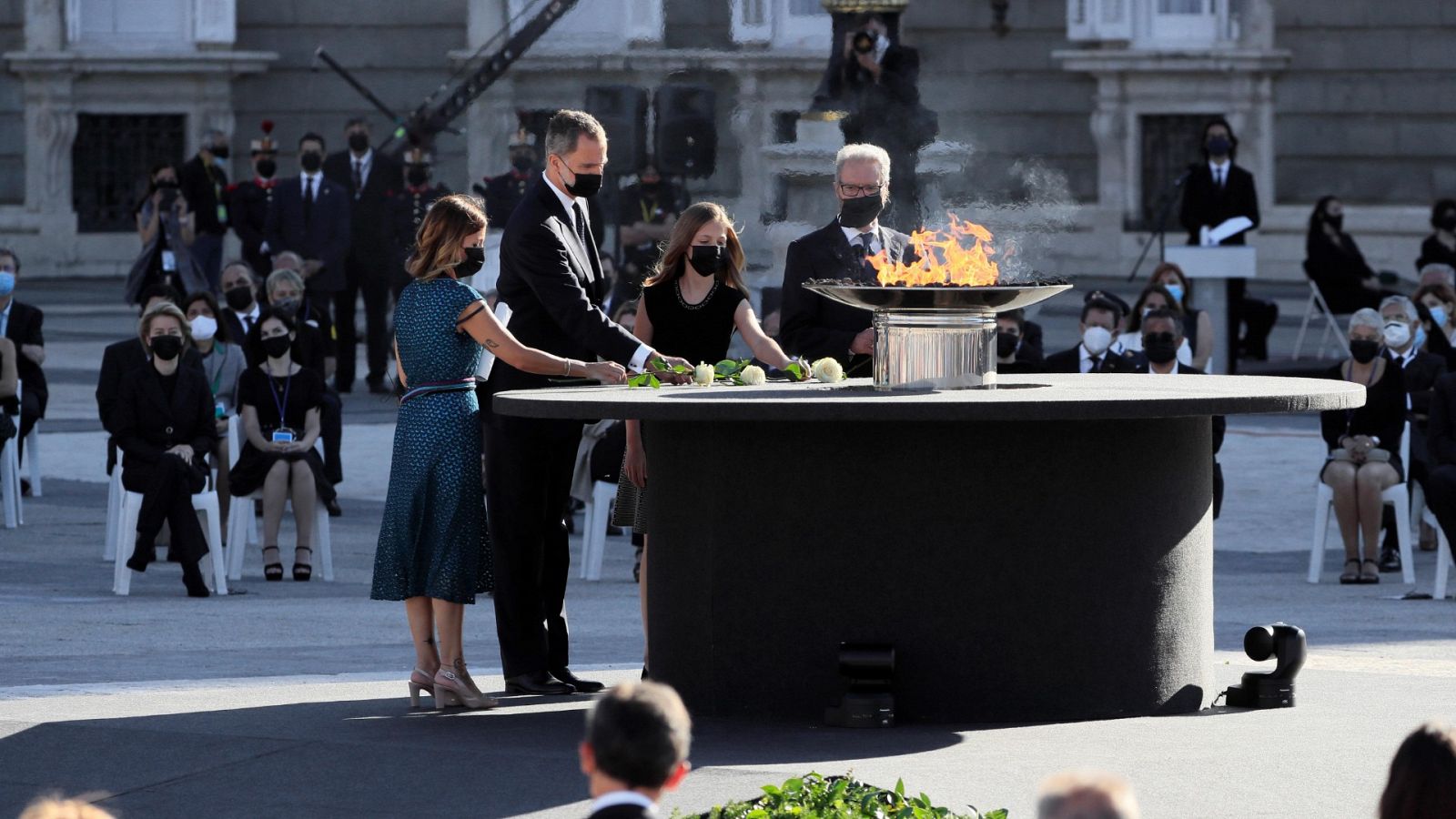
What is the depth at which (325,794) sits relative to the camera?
6969 mm

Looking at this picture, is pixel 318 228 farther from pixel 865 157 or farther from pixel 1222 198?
pixel 865 157

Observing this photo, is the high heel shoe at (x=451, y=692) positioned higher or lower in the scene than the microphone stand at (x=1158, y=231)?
lower

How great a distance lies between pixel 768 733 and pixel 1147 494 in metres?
1.36

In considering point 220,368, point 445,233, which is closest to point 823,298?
point 445,233

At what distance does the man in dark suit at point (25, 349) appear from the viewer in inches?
601

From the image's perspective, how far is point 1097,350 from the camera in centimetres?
1429

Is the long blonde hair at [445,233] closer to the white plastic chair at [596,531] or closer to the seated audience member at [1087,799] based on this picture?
the seated audience member at [1087,799]

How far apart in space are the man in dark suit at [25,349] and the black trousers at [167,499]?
291 centimetres

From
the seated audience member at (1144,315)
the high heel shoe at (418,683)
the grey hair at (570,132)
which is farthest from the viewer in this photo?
the seated audience member at (1144,315)

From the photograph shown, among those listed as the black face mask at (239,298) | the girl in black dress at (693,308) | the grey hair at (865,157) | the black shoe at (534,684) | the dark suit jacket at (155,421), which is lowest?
the black shoe at (534,684)

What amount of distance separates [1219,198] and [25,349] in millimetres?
10376

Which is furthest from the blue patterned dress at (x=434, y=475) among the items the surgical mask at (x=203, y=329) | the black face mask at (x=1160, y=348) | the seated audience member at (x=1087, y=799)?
the surgical mask at (x=203, y=329)

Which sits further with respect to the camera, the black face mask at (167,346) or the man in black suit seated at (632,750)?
the black face mask at (167,346)

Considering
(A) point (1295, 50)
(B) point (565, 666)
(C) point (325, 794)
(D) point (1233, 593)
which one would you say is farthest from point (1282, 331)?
(C) point (325, 794)
